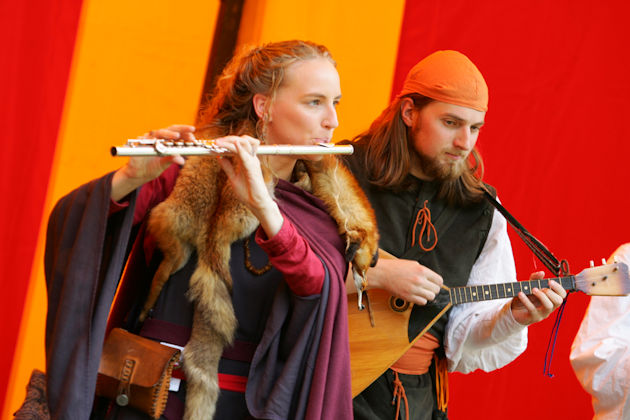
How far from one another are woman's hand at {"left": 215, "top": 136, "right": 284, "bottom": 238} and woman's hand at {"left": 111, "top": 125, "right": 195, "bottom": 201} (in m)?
0.10

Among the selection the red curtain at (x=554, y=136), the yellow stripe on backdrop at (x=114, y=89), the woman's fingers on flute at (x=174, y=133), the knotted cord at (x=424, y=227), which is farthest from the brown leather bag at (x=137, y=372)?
the red curtain at (x=554, y=136)

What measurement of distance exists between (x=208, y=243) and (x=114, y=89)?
1080 millimetres

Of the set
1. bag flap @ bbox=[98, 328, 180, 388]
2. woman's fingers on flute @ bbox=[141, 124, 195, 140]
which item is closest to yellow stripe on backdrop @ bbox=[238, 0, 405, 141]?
woman's fingers on flute @ bbox=[141, 124, 195, 140]

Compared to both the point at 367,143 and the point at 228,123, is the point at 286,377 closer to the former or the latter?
the point at 228,123

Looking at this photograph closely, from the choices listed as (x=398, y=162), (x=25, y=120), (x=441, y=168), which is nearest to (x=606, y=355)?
(x=441, y=168)

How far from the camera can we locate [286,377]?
1.61 metres

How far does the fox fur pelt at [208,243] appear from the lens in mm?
1605

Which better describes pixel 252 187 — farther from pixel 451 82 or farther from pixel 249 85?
pixel 451 82

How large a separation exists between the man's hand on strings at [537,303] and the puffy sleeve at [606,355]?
1.30ft

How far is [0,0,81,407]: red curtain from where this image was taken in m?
2.17

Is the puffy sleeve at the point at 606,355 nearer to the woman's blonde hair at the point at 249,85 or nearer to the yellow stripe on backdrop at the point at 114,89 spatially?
the woman's blonde hair at the point at 249,85

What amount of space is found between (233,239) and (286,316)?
0.71ft

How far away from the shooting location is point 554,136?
3.25 metres

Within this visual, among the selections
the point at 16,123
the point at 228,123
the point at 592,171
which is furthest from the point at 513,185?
the point at 16,123
